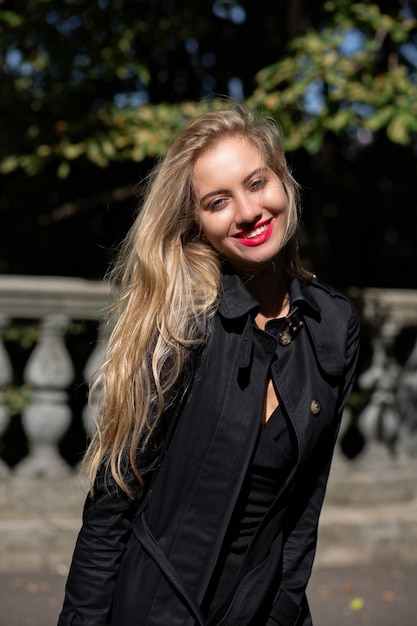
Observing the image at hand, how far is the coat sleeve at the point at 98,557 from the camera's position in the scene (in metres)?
2.01

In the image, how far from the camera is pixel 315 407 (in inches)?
82.7

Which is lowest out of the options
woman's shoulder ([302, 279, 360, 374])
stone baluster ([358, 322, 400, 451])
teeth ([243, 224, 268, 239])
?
stone baluster ([358, 322, 400, 451])

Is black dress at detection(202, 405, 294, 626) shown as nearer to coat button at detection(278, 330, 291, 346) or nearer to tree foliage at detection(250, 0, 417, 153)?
coat button at detection(278, 330, 291, 346)

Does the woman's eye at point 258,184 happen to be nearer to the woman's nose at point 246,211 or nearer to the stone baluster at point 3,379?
the woman's nose at point 246,211

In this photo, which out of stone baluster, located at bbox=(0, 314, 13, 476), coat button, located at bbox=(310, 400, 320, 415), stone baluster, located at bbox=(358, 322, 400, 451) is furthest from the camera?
stone baluster, located at bbox=(358, 322, 400, 451)

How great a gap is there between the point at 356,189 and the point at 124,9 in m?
2.47

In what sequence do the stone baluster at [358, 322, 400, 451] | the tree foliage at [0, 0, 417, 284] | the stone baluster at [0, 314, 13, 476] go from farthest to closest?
the stone baluster at [358, 322, 400, 451] → the tree foliage at [0, 0, 417, 284] → the stone baluster at [0, 314, 13, 476]

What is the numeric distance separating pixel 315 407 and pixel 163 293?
462mm

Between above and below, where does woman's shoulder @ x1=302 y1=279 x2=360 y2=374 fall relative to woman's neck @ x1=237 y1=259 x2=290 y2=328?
below

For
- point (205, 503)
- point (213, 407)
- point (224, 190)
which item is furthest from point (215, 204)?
point (205, 503)

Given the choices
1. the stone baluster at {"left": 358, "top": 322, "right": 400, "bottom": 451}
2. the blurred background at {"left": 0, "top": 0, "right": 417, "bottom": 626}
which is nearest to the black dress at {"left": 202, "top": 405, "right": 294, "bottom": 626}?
the blurred background at {"left": 0, "top": 0, "right": 417, "bottom": 626}

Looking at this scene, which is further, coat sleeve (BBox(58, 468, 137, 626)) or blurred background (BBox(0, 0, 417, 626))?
blurred background (BBox(0, 0, 417, 626))

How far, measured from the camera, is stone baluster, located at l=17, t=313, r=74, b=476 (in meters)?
4.57

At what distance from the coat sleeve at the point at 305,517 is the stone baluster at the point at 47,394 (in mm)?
2518
